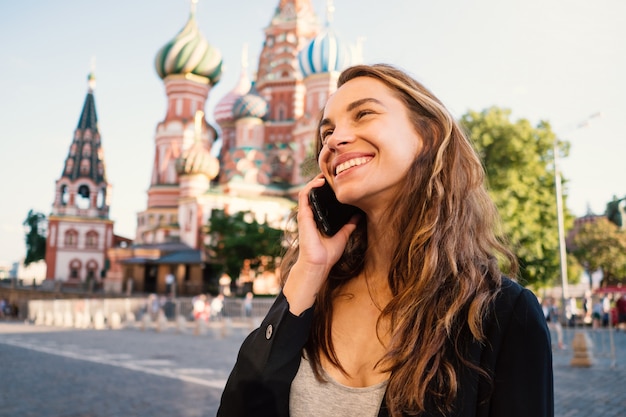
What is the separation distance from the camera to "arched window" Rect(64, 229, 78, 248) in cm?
4725

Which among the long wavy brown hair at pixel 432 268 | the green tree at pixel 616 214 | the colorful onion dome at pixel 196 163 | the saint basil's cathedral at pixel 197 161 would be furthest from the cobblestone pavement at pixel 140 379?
the colorful onion dome at pixel 196 163

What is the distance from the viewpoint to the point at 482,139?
86.2 feet

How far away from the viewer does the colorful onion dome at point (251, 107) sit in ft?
152

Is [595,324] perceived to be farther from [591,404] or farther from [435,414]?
[435,414]

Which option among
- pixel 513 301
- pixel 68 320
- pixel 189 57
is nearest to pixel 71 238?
pixel 189 57

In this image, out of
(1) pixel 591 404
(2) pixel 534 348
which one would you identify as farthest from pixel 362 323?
(1) pixel 591 404

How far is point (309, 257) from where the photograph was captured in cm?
183

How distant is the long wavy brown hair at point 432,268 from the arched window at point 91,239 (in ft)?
163

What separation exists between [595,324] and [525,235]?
611cm

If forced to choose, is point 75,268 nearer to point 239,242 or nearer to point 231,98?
point 231,98

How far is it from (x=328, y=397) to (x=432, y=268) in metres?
0.49

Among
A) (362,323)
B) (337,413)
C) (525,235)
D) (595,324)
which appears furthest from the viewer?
(525,235)

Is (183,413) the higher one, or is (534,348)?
(534,348)

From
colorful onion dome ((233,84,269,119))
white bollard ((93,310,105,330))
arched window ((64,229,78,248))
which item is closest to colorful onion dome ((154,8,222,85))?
colorful onion dome ((233,84,269,119))
